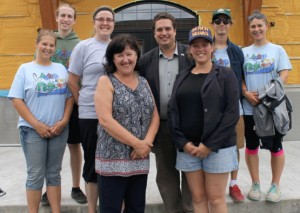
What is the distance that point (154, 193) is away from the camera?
14.1ft

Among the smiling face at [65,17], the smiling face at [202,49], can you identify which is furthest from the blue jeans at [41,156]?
the smiling face at [202,49]

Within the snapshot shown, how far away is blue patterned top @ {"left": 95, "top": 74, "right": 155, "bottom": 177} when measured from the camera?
2.78 meters

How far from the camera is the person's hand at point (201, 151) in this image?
9.43 ft

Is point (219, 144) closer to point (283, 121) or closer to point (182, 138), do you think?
point (182, 138)

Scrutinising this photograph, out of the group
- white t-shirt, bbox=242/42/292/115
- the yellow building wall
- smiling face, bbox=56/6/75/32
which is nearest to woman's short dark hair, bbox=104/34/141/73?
smiling face, bbox=56/6/75/32

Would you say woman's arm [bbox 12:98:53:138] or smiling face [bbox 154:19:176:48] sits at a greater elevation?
Answer: smiling face [bbox 154:19:176:48]

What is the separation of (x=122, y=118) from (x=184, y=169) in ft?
2.30

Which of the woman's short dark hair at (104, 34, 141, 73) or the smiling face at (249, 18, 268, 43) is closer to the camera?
the woman's short dark hair at (104, 34, 141, 73)

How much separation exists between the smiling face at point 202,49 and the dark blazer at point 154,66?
341 mm

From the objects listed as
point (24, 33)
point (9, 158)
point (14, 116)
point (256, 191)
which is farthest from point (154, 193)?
point (24, 33)

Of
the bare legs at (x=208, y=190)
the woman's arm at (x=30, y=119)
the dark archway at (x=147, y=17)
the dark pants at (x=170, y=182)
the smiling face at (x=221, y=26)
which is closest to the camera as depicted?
the bare legs at (x=208, y=190)

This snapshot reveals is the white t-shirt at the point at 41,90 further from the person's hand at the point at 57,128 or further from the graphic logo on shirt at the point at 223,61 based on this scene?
the graphic logo on shirt at the point at 223,61

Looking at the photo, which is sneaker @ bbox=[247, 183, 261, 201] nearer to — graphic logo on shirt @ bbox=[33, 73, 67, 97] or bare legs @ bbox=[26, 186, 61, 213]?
bare legs @ bbox=[26, 186, 61, 213]

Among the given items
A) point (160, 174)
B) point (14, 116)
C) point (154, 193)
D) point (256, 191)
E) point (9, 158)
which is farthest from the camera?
point (14, 116)
